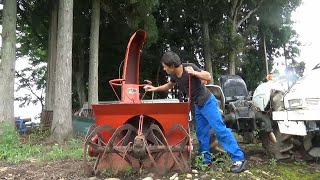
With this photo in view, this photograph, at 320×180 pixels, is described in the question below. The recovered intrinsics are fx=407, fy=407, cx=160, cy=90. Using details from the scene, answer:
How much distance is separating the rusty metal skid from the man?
374 mm

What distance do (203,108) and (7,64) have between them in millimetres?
8280

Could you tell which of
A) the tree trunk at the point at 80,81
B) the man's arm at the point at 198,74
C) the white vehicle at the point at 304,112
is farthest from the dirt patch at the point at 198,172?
the tree trunk at the point at 80,81

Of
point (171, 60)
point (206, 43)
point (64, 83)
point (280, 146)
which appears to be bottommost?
point (280, 146)

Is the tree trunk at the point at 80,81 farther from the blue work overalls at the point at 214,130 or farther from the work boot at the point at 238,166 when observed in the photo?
the work boot at the point at 238,166

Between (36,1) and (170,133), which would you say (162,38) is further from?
(170,133)

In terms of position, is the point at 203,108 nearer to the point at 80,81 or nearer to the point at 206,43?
the point at 206,43

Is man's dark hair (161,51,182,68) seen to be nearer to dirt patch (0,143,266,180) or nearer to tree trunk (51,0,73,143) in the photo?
dirt patch (0,143,266,180)

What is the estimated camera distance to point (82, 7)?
18344 millimetres

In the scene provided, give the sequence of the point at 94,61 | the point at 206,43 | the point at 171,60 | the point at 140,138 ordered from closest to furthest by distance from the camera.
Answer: the point at 140,138 → the point at 171,60 → the point at 94,61 → the point at 206,43

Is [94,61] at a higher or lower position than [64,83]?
higher

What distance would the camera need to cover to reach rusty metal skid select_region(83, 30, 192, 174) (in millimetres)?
5305

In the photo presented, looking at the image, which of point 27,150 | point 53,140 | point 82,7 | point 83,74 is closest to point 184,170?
point 27,150

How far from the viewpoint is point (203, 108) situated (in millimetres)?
5902

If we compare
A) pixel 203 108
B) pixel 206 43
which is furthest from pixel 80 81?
pixel 203 108
